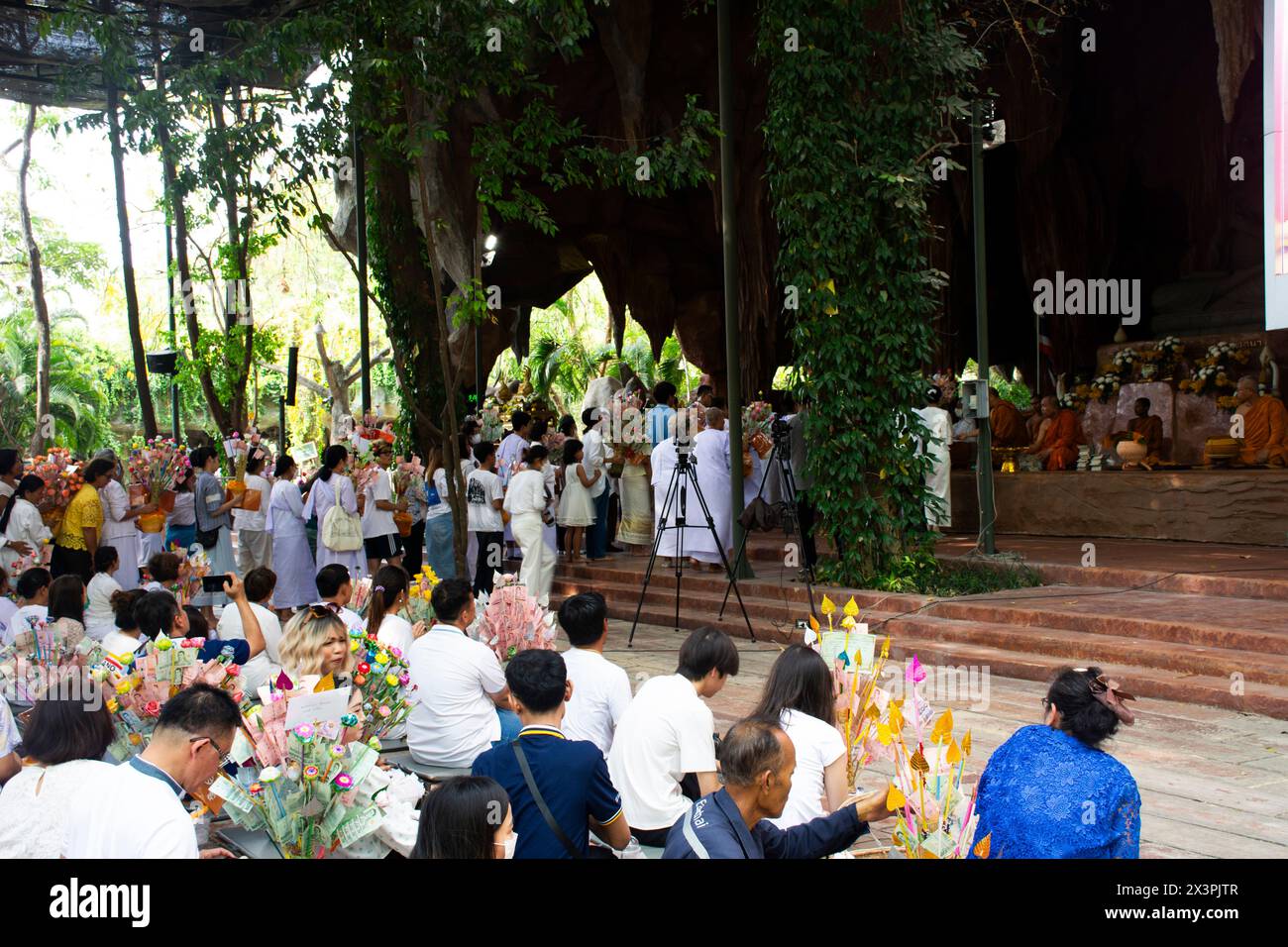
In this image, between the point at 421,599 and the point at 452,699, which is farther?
the point at 421,599

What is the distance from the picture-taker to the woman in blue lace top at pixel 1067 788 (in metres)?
3.36

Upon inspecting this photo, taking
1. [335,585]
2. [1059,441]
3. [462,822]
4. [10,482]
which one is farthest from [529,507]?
[462,822]

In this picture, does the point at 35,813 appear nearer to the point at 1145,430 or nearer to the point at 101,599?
the point at 101,599

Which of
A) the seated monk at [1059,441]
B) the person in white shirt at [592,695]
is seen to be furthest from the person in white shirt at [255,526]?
the seated monk at [1059,441]

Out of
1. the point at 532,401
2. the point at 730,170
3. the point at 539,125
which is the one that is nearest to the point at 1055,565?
the point at 730,170

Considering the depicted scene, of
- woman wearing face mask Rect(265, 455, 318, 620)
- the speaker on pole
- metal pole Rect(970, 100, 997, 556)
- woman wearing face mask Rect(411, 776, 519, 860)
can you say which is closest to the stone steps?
metal pole Rect(970, 100, 997, 556)

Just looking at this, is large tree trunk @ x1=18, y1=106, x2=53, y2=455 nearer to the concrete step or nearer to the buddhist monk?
the concrete step

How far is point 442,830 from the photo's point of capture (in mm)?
2969

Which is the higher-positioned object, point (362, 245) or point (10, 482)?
point (362, 245)

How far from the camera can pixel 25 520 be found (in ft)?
29.8

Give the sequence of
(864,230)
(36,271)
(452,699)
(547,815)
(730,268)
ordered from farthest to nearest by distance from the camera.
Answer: (36,271) < (730,268) < (864,230) < (452,699) < (547,815)

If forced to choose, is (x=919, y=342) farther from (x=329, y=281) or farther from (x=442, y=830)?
(x=329, y=281)

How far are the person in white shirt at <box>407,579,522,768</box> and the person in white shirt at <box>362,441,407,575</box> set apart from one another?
6278 mm

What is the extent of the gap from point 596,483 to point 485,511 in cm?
223
